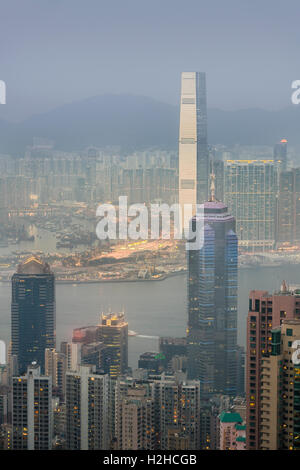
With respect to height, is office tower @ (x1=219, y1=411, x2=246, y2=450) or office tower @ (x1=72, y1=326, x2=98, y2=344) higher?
office tower @ (x1=72, y1=326, x2=98, y2=344)

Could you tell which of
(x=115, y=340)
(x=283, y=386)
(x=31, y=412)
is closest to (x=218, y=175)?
(x=115, y=340)

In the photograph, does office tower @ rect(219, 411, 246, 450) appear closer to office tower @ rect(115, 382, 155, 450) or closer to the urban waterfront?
office tower @ rect(115, 382, 155, 450)

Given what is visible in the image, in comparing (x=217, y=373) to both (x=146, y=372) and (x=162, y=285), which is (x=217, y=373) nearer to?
(x=146, y=372)

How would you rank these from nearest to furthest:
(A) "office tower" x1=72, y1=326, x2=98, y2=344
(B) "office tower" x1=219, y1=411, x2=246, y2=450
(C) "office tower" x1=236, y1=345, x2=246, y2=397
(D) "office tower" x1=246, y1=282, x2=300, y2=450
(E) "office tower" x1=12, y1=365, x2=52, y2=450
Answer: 1. (D) "office tower" x1=246, y1=282, x2=300, y2=450
2. (B) "office tower" x1=219, y1=411, x2=246, y2=450
3. (E) "office tower" x1=12, y1=365, x2=52, y2=450
4. (C) "office tower" x1=236, y1=345, x2=246, y2=397
5. (A) "office tower" x1=72, y1=326, x2=98, y2=344

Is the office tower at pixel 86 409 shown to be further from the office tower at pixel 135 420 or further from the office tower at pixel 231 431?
the office tower at pixel 231 431

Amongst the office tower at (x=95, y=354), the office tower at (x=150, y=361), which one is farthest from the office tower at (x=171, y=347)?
the office tower at (x=95, y=354)

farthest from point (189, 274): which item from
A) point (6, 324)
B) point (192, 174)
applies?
point (6, 324)

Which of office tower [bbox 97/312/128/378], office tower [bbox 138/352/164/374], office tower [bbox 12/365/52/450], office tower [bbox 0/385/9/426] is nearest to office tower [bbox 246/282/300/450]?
office tower [bbox 12/365/52/450]
